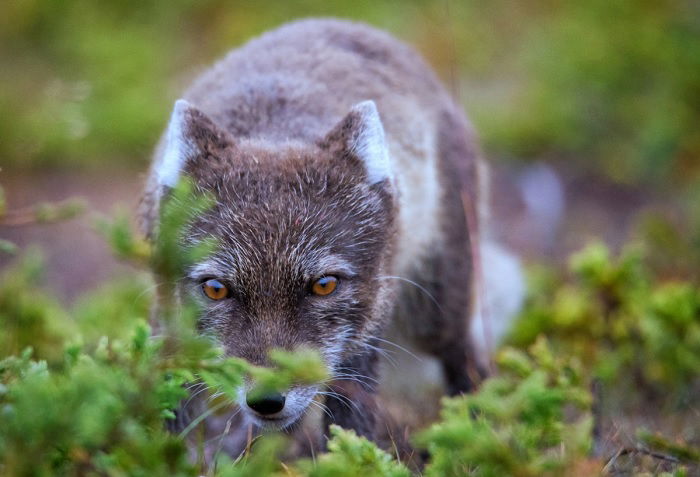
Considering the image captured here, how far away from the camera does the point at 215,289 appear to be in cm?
341

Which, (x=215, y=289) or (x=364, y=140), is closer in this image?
(x=215, y=289)

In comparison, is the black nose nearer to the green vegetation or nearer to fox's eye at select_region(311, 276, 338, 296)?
the green vegetation

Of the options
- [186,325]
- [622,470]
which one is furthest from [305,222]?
[622,470]

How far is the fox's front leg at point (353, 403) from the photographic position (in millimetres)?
3678

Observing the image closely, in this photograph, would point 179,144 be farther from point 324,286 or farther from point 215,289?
point 324,286

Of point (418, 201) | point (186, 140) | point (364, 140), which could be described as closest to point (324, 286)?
point (364, 140)

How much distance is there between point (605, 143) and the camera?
1022 centimetres

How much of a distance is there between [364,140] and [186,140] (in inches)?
32.3

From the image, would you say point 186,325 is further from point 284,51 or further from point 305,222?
point 284,51

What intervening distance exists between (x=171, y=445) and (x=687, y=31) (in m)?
9.09

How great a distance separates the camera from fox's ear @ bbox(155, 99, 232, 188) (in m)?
3.56

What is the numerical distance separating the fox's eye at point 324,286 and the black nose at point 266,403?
532mm

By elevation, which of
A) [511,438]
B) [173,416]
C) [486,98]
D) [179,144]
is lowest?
[511,438]

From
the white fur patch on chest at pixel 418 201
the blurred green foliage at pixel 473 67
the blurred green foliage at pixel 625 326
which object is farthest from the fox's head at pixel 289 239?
the blurred green foliage at pixel 473 67
